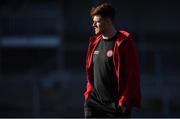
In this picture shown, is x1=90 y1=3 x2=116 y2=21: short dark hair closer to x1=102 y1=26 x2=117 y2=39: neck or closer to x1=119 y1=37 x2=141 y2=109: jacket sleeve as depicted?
x1=102 y1=26 x2=117 y2=39: neck

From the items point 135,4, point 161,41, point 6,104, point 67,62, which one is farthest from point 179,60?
point 6,104

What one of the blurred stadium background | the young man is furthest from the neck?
the blurred stadium background

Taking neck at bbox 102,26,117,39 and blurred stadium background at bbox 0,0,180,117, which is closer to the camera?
neck at bbox 102,26,117,39

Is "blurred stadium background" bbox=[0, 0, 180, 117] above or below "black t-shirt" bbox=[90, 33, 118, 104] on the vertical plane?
below

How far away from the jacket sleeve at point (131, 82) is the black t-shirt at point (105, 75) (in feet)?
0.46

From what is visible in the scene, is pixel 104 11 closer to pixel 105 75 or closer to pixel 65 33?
pixel 105 75

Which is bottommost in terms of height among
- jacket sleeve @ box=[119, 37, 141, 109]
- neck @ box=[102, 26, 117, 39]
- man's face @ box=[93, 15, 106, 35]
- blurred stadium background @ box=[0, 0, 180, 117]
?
blurred stadium background @ box=[0, 0, 180, 117]

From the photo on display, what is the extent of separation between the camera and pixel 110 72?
177 inches

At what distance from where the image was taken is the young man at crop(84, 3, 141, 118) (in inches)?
171

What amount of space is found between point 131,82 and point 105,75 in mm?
256

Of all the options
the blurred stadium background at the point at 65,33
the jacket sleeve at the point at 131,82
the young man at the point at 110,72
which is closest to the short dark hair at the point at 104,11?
the young man at the point at 110,72

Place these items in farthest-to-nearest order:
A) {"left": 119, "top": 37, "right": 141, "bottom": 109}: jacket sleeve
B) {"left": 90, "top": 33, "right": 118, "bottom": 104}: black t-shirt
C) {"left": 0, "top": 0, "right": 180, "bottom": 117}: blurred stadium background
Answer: {"left": 0, "top": 0, "right": 180, "bottom": 117}: blurred stadium background, {"left": 90, "top": 33, "right": 118, "bottom": 104}: black t-shirt, {"left": 119, "top": 37, "right": 141, "bottom": 109}: jacket sleeve

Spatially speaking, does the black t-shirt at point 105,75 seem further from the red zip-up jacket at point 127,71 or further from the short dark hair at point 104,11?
the short dark hair at point 104,11

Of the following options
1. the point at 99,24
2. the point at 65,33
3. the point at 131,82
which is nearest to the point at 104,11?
the point at 99,24
